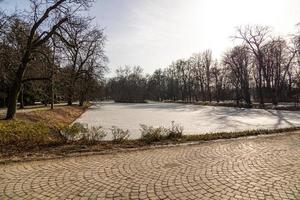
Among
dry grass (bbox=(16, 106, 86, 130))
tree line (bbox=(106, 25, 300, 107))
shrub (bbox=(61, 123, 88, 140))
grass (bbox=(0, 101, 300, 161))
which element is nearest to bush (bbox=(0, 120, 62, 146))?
grass (bbox=(0, 101, 300, 161))

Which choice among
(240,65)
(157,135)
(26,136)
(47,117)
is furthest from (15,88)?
(240,65)

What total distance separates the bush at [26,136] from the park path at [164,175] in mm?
2916

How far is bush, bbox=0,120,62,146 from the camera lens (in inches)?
430

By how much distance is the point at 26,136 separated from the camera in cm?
1170

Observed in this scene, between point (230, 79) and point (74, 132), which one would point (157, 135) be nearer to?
point (74, 132)

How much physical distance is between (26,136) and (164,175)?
6.94 meters

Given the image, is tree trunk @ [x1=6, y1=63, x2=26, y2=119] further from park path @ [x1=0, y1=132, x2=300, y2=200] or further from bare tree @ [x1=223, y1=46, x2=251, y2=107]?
bare tree @ [x1=223, y1=46, x2=251, y2=107]

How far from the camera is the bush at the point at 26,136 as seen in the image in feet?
35.8

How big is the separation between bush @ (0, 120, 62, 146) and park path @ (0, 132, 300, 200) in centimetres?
292

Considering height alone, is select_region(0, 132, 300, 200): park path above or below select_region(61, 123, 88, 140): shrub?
below

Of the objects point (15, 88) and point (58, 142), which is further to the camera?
point (15, 88)

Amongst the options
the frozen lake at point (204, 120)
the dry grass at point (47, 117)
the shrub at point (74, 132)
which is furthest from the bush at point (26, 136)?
the frozen lake at point (204, 120)

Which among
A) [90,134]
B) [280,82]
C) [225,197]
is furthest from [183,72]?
[225,197]

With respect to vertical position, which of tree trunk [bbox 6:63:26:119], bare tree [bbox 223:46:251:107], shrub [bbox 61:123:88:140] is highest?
bare tree [bbox 223:46:251:107]
